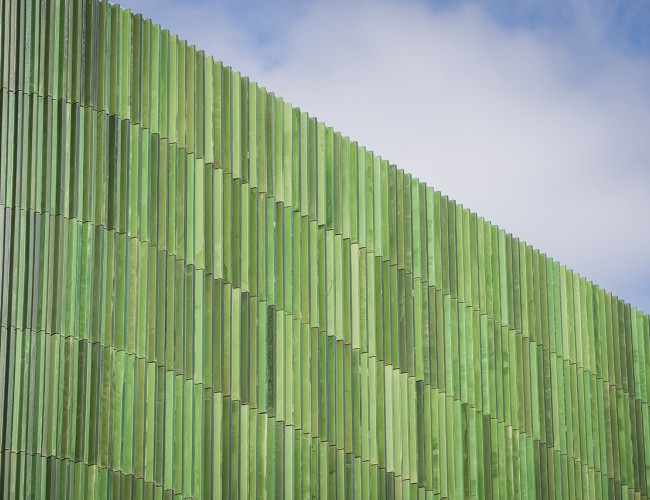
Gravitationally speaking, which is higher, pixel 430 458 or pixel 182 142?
pixel 182 142

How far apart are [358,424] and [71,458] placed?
7.30m

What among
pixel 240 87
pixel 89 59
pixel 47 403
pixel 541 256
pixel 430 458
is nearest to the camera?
pixel 47 403

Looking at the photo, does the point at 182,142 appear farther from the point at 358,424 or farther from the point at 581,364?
the point at 581,364

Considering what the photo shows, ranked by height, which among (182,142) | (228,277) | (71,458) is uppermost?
(182,142)

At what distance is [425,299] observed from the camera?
31.1 meters

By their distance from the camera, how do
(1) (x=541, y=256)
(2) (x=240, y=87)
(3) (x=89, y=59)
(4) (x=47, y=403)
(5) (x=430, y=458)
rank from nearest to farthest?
(4) (x=47, y=403) < (3) (x=89, y=59) < (2) (x=240, y=87) < (5) (x=430, y=458) < (1) (x=541, y=256)

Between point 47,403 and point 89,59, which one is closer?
point 47,403

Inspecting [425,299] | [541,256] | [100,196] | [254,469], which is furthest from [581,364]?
[100,196]

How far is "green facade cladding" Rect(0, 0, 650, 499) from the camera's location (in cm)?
2388

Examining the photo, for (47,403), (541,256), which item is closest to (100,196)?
(47,403)

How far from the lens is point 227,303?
87.1 feet

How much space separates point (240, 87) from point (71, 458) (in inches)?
338

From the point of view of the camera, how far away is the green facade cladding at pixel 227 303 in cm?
2388

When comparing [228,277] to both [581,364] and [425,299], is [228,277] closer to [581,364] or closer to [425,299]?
[425,299]
